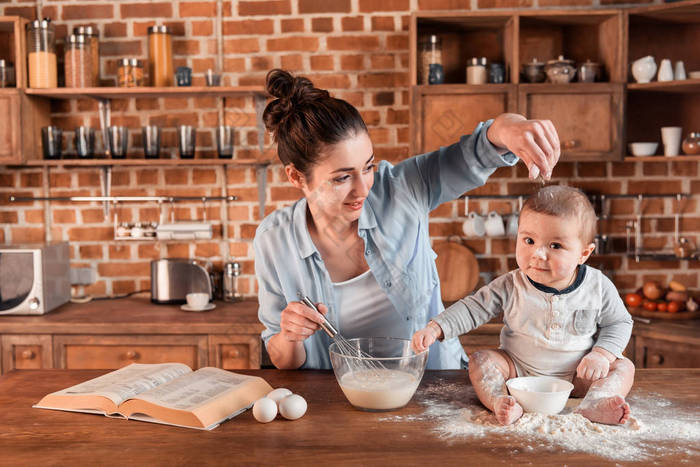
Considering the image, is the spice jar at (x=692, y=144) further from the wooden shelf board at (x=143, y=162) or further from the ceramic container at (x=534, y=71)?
the wooden shelf board at (x=143, y=162)

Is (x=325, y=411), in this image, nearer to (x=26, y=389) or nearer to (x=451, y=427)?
(x=451, y=427)

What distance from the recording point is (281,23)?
3.00 meters

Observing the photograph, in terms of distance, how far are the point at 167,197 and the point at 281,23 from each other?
3.17 ft

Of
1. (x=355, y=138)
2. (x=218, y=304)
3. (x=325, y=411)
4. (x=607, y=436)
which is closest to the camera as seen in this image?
(x=607, y=436)

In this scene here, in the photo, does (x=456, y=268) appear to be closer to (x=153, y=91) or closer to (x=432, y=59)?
(x=432, y=59)

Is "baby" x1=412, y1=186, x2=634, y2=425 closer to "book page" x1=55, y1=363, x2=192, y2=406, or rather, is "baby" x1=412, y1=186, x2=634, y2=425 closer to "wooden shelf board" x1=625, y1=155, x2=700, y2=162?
"book page" x1=55, y1=363, x2=192, y2=406

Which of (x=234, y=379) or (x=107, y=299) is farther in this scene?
(x=107, y=299)

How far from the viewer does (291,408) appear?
1146 mm

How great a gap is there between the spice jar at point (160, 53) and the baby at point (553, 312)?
2.07 metres

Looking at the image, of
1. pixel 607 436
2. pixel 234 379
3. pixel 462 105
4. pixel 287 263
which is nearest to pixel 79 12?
pixel 462 105

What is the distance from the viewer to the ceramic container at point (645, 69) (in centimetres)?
270

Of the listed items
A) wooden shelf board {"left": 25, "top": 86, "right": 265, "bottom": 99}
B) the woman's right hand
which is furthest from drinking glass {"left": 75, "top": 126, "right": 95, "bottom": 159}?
the woman's right hand

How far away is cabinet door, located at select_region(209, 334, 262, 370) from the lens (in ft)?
8.46

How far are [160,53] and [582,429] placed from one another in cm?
247
